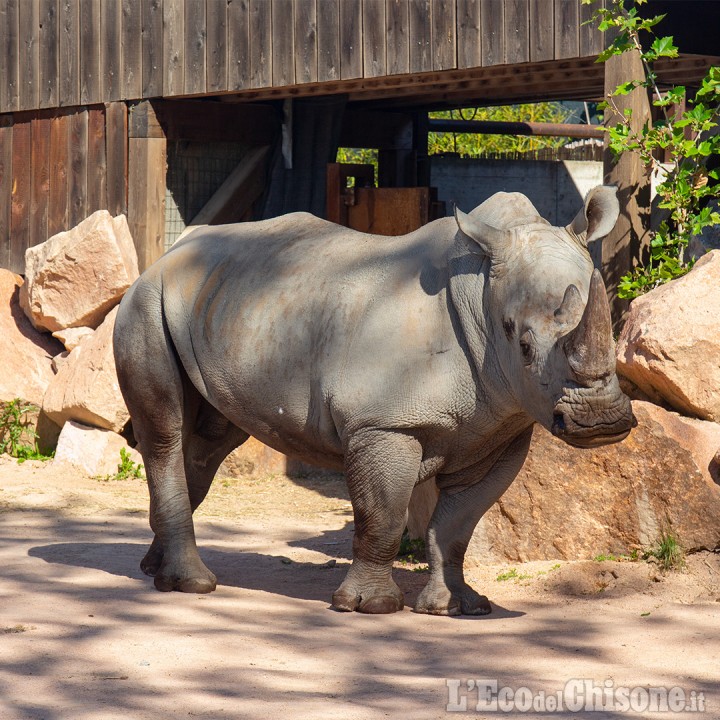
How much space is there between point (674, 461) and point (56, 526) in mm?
3829

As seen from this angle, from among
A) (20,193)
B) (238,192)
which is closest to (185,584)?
(238,192)

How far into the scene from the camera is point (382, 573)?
550 cm

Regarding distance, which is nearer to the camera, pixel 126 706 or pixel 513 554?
pixel 126 706

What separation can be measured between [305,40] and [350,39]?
0.45m

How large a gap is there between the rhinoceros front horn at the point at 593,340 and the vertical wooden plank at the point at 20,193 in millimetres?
7897

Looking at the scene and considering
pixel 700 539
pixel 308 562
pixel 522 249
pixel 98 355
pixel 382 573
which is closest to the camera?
pixel 522 249

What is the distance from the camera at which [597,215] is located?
208 inches

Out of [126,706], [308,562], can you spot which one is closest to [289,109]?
[308,562]

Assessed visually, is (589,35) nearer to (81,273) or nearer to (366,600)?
(366,600)

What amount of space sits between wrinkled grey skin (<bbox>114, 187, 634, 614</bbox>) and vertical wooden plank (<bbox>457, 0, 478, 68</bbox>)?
2.82 m

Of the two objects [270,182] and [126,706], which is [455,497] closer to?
[126,706]

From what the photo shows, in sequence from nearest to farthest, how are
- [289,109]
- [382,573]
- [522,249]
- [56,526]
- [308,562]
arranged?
1. [522,249]
2. [382,573]
3. [308,562]
4. [56,526]
5. [289,109]

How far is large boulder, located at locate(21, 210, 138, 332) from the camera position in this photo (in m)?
10.5

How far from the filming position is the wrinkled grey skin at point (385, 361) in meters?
4.94
